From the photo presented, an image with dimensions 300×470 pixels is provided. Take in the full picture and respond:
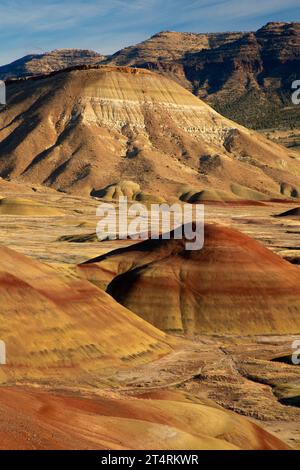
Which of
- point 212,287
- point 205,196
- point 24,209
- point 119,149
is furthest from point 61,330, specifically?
point 119,149

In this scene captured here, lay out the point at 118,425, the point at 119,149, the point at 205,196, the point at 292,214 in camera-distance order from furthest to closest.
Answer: the point at 119,149
the point at 205,196
the point at 292,214
the point at 118,425

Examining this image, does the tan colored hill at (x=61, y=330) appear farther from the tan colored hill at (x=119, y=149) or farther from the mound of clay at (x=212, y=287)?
the tan colored hill at (x=119, y=149)

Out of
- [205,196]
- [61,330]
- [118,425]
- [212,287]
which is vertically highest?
[118,425]

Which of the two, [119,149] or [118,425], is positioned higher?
[119,149]

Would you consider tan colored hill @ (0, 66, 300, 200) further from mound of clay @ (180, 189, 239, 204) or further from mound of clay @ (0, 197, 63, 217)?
mound of clay @ (0, 197, 63, 217)

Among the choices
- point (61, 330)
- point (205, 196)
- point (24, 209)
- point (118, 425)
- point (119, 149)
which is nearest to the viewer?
point (118, 425)

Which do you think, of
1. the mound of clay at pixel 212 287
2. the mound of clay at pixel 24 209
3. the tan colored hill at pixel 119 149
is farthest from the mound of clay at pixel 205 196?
the mound of clay at pixel 212 287

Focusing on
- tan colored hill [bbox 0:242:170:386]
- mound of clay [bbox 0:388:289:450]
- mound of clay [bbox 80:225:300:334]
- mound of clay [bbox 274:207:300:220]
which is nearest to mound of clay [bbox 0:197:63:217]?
mound of clay [bbox 274:207:300:220]

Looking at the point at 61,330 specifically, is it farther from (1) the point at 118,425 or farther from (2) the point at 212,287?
(1) the point at 118,425
